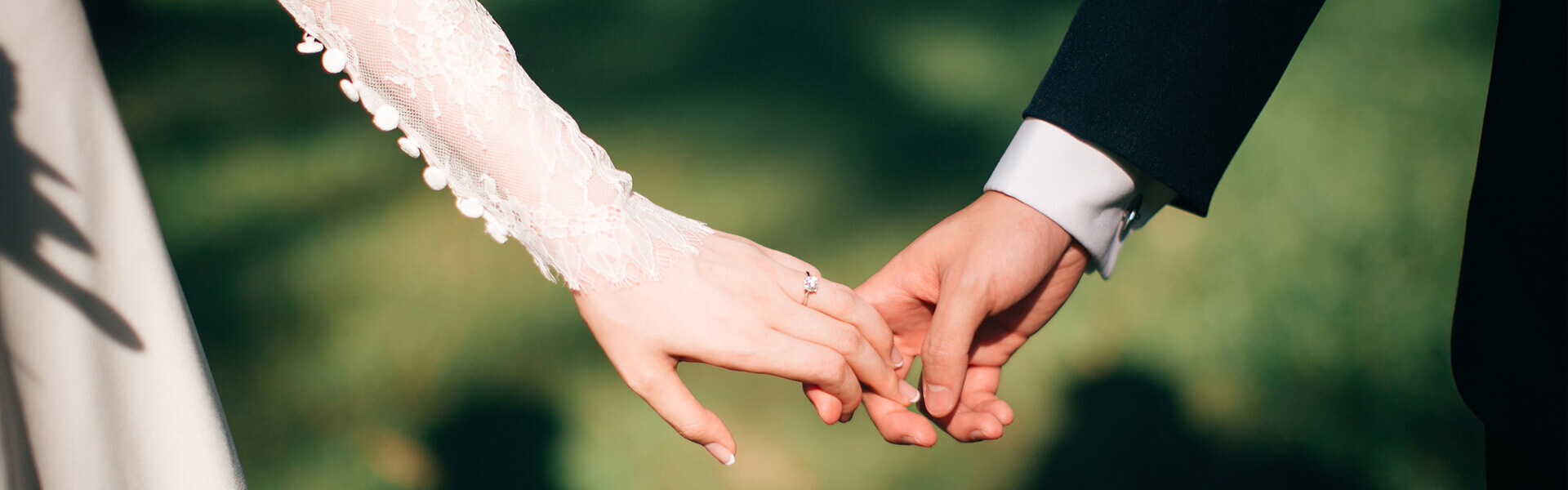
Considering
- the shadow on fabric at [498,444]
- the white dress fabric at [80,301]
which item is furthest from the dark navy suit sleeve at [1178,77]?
the shadow on fabric at [498,444]

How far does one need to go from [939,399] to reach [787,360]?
200 mm

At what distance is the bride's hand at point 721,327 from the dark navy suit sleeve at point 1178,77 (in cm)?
32

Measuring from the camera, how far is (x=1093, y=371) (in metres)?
1.49

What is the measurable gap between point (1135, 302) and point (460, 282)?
1.26 m

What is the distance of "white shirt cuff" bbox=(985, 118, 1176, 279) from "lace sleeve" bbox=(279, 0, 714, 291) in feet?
1.27

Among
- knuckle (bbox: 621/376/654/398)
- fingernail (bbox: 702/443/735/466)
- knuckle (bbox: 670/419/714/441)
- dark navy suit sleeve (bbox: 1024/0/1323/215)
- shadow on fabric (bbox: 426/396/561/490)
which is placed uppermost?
dark navy suit sleeve (bbox: 1024/0/1323/215)

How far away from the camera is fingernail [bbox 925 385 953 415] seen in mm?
907

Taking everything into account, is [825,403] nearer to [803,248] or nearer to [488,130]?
[488,130]

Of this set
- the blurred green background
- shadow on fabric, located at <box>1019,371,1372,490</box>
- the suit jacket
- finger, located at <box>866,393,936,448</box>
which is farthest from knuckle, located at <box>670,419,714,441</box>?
shadow on fabric, located at <box>1019,371,1372,490</box>

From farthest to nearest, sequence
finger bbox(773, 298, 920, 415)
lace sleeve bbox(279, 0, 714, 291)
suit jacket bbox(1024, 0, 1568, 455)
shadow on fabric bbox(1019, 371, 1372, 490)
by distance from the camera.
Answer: shadow on fabric bbox(1019, 371, 1372, 490)
finger bbox(773, 298, 920, 415)
lace sleeve bbox(279, 0, 714, 291)
suit jacket bbox(1024, 0, 1568, 455)

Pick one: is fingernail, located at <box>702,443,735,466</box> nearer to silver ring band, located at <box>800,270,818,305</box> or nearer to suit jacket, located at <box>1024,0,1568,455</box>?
silver ring band, located at <box>800,270,818,305</box>

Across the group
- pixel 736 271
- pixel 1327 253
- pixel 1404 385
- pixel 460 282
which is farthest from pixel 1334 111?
pixel 460 282

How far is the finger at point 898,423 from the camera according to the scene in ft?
3.01

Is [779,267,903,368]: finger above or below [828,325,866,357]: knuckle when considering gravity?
above
